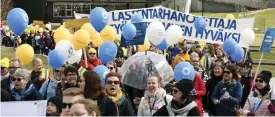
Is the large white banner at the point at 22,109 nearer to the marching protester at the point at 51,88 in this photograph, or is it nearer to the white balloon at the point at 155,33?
the marching protester at the point at 51,88

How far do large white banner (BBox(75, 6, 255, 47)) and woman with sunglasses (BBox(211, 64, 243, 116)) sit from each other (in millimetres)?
5361

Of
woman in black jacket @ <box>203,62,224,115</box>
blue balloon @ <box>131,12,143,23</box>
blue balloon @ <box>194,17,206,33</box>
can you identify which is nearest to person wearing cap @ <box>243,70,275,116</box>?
woman in black jacket @ <box>203,62,224,115</box>

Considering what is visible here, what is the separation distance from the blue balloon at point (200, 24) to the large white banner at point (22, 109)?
7.73 meters

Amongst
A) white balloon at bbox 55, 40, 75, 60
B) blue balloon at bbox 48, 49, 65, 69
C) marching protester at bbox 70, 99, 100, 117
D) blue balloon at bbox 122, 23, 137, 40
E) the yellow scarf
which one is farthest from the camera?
blue balloon at bbox 122, 23, 137, 40

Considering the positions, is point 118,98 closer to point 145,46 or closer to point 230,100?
point 230,100

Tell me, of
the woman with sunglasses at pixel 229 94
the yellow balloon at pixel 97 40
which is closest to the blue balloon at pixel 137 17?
the yellow balloon at pixel 97 40

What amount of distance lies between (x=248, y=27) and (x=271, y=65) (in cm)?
1134

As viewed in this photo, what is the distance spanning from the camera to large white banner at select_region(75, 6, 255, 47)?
44.5ft

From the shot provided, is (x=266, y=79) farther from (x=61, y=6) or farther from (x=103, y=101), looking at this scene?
(x=61, y=6)

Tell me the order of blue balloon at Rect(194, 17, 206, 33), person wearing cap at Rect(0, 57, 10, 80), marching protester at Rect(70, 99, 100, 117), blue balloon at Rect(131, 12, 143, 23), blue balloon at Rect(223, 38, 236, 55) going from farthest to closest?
blue balloon at Rect(194, 17, 206, 33), blue balloon at Rect(131, 12, 143, 23), blue balloon at Rect(223, 38, 236, 55), person wearing cap at Rect(0, 57, 10, 80), marching protester at Rect(70, 99, 100, 117)

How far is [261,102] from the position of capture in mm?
7277

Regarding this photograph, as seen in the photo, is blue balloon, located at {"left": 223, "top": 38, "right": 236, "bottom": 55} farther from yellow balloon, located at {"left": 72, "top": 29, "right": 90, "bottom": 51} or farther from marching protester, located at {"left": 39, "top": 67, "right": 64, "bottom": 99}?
marching protester, located at {"left": 39, "top": 67, "right": 64, "bottom": 99}

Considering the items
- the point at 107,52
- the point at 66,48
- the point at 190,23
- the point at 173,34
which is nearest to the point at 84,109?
the point at 66,48

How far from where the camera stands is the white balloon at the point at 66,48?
9367 millimetres
